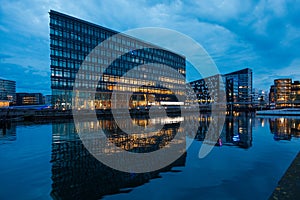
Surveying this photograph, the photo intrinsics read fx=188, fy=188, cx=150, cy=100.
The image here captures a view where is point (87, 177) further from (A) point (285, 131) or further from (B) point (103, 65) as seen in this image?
(B) point (103, 65)

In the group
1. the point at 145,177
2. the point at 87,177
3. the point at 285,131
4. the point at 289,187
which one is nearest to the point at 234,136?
the point at 285,131

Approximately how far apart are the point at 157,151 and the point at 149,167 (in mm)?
4265

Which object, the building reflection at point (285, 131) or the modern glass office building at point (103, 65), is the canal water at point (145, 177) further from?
the modern glass office building at point (103, 65)

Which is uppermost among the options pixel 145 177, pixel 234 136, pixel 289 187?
pixel 289 187

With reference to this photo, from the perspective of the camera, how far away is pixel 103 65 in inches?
3900

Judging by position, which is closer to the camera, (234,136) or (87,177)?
(87,177)

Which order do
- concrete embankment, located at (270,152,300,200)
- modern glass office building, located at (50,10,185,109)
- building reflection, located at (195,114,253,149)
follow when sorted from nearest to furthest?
concrete embankment, located at (270,152,300,200) → building reflection, located at (195,114,253,149) → modern glass office building, located at (50,10,185,109)

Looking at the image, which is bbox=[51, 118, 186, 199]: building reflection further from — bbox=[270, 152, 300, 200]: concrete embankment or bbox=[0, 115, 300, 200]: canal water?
bbox=[270, 152, 300, 200]: concrete embankment

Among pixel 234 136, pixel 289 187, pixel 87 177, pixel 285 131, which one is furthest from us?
pixel 285 131

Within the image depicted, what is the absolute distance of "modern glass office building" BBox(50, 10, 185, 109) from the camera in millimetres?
84312

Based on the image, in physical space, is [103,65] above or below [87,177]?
above

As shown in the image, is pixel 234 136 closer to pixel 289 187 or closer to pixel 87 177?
pixel 289 187

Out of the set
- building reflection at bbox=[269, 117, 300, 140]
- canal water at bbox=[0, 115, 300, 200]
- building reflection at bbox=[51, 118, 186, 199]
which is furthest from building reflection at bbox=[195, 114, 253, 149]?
building reflection at bbox=[51, 118, 186, 199]

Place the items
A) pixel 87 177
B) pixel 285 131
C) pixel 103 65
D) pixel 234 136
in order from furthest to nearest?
pixel 103 65, pixel 285 131, pixel 234 136, pixel 87 177
